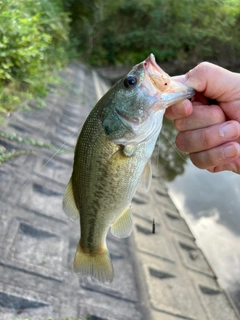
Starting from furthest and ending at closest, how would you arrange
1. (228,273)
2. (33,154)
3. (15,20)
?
(15,20)
(228,273)
(33,154)

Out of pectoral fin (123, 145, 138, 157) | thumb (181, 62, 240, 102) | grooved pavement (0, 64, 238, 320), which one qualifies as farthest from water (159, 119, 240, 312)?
pectoral fin (123, 145, 138, 157)

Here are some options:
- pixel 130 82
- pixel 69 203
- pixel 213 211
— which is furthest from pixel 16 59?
pixel 130 82

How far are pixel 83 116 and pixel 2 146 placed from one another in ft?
12.2

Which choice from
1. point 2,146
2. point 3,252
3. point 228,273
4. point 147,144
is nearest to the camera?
point 147,144

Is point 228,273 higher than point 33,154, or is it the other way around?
point 33,154

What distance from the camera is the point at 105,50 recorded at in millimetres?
19781

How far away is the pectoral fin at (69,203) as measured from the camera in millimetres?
1989

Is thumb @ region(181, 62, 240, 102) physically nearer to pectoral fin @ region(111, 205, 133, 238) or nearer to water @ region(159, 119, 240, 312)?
pectoral fin @ region(111, 205, 133, 238)

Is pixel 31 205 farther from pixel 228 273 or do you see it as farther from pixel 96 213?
pixel 228 273

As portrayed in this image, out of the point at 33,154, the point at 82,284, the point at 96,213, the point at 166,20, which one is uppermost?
the point at 96,213

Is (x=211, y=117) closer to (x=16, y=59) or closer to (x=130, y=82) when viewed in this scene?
(x=130, y=82)

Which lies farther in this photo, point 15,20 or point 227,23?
point 227,23

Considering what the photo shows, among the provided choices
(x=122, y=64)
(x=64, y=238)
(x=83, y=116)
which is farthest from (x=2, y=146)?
(x=122, y=64)

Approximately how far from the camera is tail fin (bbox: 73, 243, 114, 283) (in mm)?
2172
